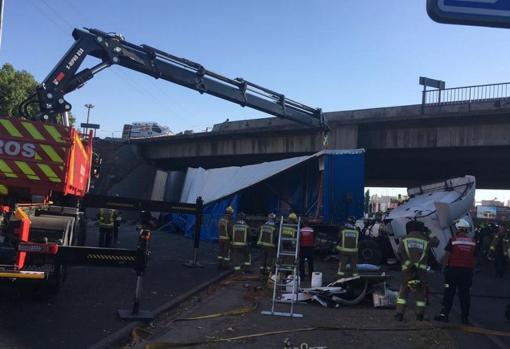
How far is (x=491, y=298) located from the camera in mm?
12250

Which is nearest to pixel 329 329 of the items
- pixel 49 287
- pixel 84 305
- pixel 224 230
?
pixel 84 305

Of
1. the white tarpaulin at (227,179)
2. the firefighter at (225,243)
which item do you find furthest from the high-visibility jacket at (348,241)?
the white tarpaulin at (227,179)

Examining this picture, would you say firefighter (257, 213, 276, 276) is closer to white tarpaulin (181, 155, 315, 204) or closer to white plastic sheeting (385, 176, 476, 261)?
white plastic sheeting (385, 176, 476, 261)

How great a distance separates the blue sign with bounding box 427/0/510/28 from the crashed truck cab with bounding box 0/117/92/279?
596 centimetres

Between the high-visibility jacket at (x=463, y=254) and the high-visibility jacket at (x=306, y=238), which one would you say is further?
the high-visibility jacket at (x=306, y=238)

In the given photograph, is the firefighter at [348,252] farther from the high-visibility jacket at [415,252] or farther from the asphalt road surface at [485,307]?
the high-visibility jacket at [415,252]

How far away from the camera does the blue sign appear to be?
10.5 ft

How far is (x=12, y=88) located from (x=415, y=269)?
113 feet

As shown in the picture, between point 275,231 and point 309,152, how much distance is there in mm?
13604

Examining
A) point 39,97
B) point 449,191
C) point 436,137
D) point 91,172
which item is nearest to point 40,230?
point 91,172

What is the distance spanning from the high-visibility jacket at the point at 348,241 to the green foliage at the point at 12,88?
29014mm

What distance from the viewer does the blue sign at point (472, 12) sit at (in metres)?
3.19

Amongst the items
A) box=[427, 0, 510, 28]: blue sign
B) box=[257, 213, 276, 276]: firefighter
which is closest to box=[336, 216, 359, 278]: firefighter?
box=[257, 213, 276, 276]: firefighter

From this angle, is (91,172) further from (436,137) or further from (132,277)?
(436,137)
